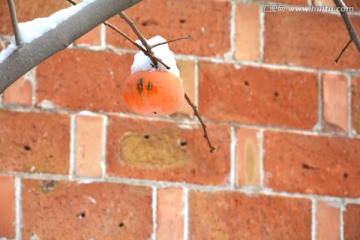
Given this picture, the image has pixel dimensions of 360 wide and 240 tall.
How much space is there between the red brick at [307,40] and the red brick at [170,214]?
1.08ft

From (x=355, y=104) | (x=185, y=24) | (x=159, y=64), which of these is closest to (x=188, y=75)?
(x=185, y=24)

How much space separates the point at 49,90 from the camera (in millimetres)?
1614

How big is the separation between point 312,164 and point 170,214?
308 millimetres

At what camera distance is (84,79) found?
5.36ft

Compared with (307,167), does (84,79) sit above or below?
Answer: above

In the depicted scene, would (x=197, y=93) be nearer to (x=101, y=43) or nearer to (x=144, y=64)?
(x=101, y=43)

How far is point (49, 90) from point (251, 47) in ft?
1.33

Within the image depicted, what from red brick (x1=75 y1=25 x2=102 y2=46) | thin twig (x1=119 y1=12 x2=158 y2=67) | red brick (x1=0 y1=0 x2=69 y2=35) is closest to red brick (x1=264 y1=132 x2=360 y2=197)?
red brick (x1=75 y1=25 x2=102 y2=46)

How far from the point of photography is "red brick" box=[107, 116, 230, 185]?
163 cm

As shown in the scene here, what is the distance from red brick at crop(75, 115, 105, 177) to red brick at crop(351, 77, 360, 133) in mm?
515

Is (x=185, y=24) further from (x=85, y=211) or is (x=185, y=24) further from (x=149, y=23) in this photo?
(x=85, y=211)

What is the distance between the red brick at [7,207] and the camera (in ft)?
5.07

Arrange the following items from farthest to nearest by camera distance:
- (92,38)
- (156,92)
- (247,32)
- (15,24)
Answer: (247,32) < (92,38) < (156,92) < (15,24)

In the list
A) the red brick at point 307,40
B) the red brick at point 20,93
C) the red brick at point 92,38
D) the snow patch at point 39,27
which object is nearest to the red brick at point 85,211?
the red brick at point 20,93
